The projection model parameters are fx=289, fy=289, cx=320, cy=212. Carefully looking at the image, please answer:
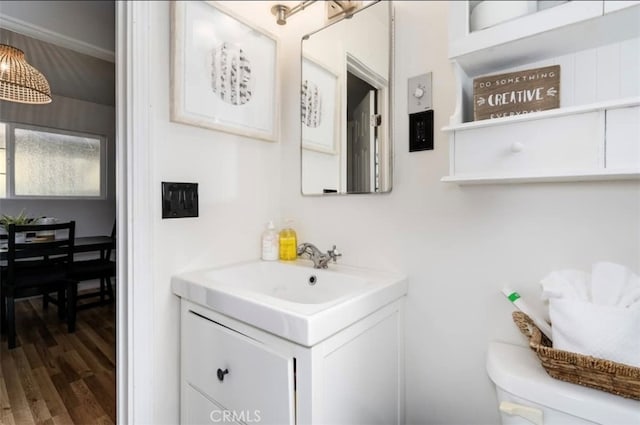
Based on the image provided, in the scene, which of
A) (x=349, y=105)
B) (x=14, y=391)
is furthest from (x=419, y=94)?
(x=14, y=391)

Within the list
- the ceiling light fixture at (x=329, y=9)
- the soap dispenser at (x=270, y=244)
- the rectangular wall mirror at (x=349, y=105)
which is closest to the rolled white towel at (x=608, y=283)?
the rectangular wall mirror at (x=349, y=105)

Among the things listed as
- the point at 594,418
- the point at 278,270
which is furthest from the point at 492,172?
the point at 278,270

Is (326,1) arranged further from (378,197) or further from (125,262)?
(125,262)

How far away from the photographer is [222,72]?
1158mm

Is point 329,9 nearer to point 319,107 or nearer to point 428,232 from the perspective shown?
point 319,107

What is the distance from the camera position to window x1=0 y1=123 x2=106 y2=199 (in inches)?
35.2

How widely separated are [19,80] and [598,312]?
5.49 ft

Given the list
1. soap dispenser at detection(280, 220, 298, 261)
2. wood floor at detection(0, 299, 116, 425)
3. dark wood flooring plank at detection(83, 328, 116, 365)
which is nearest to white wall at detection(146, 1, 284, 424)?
soap dispenser at detection(280, 220, 298, 261)

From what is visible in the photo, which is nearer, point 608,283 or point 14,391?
point 608,283

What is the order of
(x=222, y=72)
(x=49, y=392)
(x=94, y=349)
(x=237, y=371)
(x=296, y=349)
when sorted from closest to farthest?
1. (x=296, y=349)
2. (x=237, y=371)
3. (x=222, y=72)
4. (x=49, y=392)
5. (x=94, y=349)

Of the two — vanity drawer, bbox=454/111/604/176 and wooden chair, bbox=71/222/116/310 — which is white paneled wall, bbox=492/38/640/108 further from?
wooden chair, bbox=71/222/116/310

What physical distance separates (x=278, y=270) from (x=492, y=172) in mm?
868

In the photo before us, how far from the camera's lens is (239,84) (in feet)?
4.00

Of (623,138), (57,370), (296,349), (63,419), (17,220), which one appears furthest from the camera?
(57,370)
